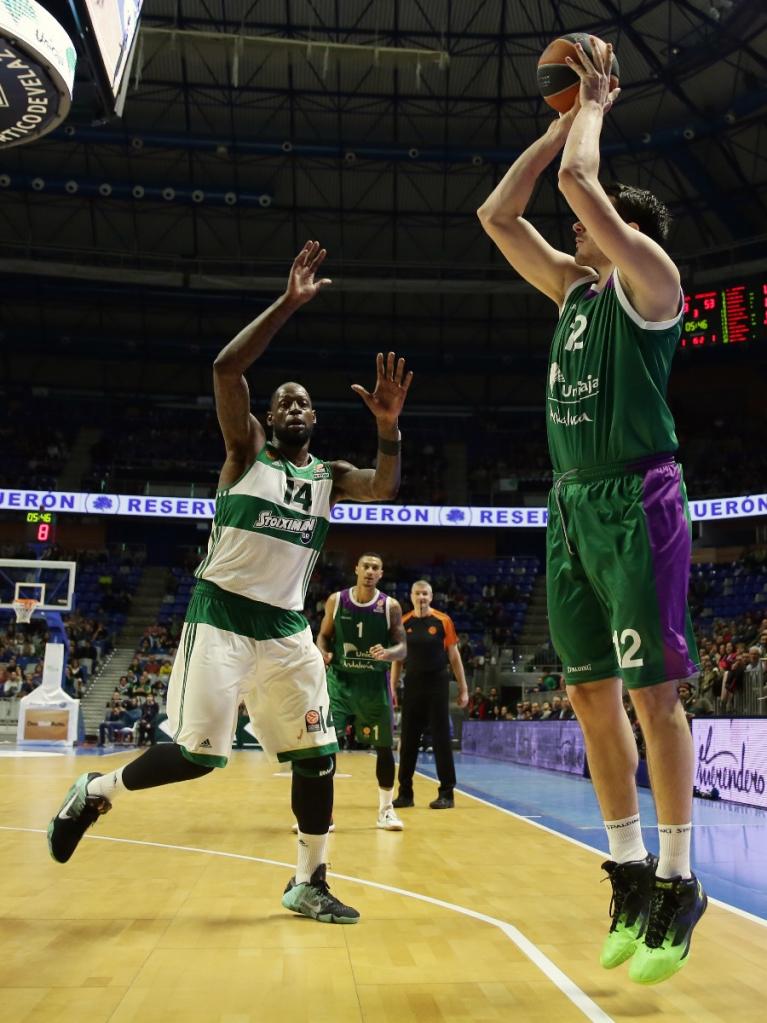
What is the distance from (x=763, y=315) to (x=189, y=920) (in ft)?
73.1

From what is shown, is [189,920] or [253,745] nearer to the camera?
[189,920]

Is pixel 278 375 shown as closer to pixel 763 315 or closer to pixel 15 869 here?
pixel 763 315

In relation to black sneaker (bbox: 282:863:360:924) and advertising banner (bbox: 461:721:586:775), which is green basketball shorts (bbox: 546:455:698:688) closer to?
black sneaker (bbox: 282:863:360:924)

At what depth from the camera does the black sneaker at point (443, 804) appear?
8.76m

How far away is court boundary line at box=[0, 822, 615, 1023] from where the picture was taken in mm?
2775

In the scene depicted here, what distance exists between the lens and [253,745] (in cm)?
2264

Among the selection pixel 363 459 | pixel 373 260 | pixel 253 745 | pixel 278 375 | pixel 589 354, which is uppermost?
pixel 373 260

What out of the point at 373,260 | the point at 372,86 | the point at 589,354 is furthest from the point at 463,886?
the point at 373,260

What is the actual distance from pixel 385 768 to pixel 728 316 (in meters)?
19.2

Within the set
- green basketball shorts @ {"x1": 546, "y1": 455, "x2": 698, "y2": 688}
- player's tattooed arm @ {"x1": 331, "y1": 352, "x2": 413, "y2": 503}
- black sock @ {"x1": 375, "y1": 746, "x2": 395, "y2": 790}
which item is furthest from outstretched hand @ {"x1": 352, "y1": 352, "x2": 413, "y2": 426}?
black sock @ {"x1": 375, "y1": 746, "x2": 395, "y2": 790}

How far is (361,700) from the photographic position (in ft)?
25.9

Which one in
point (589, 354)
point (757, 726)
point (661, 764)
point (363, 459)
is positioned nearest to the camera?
point (661, 764)

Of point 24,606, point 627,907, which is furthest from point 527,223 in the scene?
point 24,606

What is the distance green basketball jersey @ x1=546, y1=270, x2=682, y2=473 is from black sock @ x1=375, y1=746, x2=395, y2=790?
15.0 feet
